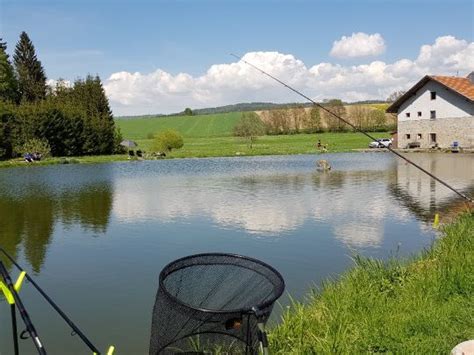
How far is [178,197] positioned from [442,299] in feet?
46.9

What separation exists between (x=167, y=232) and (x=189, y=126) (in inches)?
4018

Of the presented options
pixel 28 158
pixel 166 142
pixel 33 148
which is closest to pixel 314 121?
pixel 166 142

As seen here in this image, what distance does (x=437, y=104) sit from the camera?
4634 cm

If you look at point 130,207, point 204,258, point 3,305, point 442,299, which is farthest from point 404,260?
point 130,207

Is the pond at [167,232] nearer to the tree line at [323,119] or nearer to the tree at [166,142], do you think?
the tree at [166,142]

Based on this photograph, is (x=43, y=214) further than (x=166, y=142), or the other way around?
(x=166, y=142)

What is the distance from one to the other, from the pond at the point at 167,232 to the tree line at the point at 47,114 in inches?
990

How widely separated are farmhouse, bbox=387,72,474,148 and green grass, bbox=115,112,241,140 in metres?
51.0

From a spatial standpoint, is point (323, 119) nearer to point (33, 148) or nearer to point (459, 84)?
point (459, 84)

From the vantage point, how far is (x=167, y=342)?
369 centimetres

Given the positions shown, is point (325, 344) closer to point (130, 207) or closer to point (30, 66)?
point (130, 207)

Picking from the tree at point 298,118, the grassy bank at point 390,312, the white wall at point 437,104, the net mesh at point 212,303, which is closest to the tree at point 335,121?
the tree at point 298,118

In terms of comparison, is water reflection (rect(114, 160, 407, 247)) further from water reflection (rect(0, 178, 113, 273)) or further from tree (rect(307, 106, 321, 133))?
tree (rect(307, 106, 321, 133))

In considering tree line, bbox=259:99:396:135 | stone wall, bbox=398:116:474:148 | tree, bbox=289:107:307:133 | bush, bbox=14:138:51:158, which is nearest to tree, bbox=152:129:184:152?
bush, bbox=14:138:51:158
